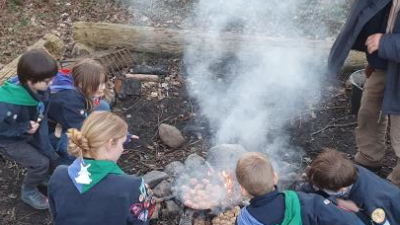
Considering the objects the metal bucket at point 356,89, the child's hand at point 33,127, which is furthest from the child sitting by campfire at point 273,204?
the metal bucket at point 356,89

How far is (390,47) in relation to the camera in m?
4.02

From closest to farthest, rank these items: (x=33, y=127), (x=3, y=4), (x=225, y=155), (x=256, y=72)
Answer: (x=33, y=127)
(x=225, y=155)
(x=256, y=72)
(x=3, y=4)

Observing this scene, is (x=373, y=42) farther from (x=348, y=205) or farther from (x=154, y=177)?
(x=154, y=177)

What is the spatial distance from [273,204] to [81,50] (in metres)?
4.65

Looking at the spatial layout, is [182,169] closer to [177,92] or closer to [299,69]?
[177,92]

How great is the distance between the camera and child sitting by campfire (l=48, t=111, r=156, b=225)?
122 inches

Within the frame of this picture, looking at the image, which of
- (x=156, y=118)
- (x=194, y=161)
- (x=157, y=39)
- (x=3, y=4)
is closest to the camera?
(x=194, y=161)

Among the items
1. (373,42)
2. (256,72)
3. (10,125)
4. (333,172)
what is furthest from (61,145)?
(373,42)

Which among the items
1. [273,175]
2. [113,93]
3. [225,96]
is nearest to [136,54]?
[113,93]

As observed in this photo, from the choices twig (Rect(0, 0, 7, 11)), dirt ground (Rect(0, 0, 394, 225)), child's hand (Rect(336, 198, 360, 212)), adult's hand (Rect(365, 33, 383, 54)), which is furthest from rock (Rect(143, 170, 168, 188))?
twig (Rect(0, 0, 7, 11))

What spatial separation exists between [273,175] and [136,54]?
4.21m

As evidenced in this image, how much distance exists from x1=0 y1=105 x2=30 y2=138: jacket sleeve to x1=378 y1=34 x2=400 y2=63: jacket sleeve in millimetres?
3133

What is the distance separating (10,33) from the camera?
25.8ft

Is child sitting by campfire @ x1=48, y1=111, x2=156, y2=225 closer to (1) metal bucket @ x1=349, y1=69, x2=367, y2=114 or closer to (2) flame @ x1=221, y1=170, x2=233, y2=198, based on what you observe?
(2) flame @ x1=221, y1=170, x2=233, y2=198
